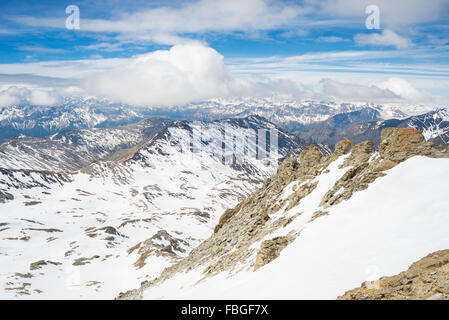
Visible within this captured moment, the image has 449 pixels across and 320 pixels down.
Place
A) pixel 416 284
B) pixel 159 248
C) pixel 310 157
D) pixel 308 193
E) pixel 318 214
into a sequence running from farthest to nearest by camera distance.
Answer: pixel 159 248, pixel 310 157, pixel 308 193, pixel 318 214, pixel 416 284

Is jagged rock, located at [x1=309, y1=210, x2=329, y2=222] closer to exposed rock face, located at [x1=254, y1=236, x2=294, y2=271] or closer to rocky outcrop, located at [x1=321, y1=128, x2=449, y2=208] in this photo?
rocky outcrop, located at [x1=321, y1=128, x2=449, y2=208]

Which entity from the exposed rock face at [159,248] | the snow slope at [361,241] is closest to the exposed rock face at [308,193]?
the snow slope at [361,241]

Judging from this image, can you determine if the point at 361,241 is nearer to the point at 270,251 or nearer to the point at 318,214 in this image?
the point at 270,251

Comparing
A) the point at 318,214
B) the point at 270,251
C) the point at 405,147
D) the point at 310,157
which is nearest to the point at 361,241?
the point at 270,251

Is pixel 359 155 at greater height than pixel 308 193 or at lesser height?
greater

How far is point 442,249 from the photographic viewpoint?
1719cm

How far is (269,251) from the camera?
2881cm

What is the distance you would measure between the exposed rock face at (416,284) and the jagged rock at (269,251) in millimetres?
12424

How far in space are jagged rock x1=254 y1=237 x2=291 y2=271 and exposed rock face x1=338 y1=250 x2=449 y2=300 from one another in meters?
12.4

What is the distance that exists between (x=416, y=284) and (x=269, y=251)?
51.3 ft

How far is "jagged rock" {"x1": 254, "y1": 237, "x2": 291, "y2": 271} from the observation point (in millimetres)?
27969
